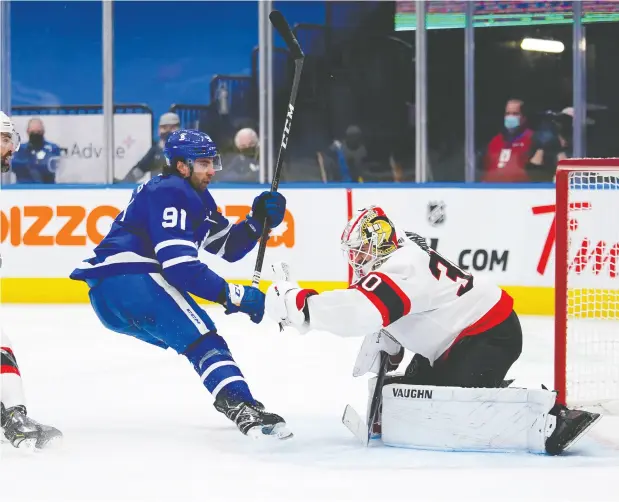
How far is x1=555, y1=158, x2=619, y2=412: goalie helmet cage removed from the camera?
352 cm

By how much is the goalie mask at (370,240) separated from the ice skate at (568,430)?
2.15ft

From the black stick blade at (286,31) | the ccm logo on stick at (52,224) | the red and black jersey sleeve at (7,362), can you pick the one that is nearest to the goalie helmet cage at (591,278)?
the black stick blade at (286,31)

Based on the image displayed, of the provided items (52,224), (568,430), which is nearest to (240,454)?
(568,430)

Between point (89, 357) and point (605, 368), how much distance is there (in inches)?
90.9

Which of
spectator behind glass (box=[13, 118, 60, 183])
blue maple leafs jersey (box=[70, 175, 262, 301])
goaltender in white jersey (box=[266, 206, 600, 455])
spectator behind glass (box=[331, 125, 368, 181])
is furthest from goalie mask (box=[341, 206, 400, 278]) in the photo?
spectator behind glass (box=[13, 118, 60, 183])

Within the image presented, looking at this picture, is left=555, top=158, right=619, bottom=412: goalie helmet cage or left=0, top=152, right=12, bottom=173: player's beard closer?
left=0, top=152, right=12, bottom=173: player's beard

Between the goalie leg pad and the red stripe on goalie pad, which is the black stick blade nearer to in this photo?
the goalie leg pad

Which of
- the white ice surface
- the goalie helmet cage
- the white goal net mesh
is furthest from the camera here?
the white goal net mesh

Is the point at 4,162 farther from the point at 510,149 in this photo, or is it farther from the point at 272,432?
the point at 510,149

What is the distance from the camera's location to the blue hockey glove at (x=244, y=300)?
318 cm

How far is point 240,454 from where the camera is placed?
9.95 ft

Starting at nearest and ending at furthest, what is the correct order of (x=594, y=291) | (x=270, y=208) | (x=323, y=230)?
1. (x=270, y=208)
2. (x=594, y=291)
3. (x=323, y=230)

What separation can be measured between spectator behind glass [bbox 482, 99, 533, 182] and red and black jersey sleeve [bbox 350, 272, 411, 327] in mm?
4320

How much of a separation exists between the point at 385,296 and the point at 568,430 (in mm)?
618
